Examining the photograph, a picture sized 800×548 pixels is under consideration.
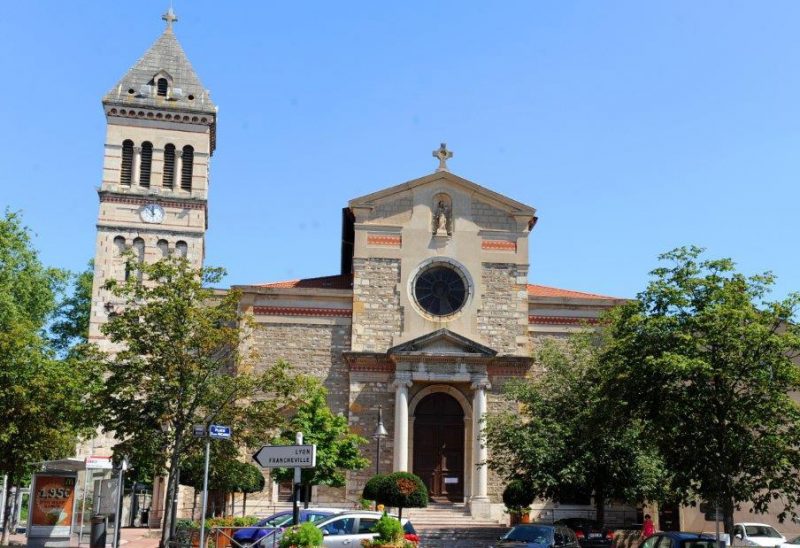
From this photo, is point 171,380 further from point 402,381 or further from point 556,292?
point 556,292

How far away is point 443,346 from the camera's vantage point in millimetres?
37781

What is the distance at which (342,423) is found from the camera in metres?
33.4

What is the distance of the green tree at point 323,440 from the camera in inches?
1254

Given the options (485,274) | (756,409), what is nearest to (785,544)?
(756,409)

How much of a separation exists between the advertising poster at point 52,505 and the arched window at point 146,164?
71.7 ft

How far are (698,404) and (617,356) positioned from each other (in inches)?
91.3

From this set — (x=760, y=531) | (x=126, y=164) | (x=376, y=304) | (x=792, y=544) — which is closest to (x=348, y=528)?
(x=792, y=544)

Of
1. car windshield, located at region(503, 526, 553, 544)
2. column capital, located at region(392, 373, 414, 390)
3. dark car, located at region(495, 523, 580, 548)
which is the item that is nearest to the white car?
dark car, located at region(495, 523, 580, 548)

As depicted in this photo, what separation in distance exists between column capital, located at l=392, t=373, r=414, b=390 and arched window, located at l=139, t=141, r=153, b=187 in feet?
51.1

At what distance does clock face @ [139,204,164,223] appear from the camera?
42.4 meters

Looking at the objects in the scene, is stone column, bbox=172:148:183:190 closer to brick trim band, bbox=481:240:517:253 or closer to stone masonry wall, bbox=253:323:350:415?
stone masonry wall, bbox=253:323:350:415

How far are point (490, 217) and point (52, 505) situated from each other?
22.9 m

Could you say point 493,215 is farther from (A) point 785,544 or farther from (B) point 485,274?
(A) point 785,544

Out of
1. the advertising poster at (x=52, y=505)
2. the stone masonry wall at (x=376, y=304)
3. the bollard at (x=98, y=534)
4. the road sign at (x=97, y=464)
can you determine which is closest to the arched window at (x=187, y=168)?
the stone masonry wall at (x=376, y=304)
